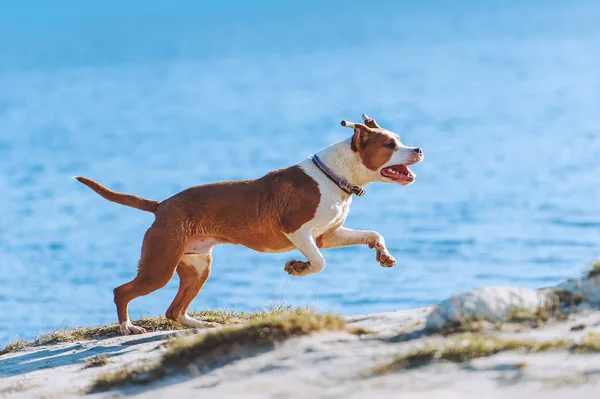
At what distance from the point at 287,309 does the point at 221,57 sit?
96.4 metres

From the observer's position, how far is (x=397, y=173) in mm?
12156

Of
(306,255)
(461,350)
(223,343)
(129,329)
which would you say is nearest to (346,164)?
(306,255)

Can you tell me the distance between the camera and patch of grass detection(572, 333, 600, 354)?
8.23 metres

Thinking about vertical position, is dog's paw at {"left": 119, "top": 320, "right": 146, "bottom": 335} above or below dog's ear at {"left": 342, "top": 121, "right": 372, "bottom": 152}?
below

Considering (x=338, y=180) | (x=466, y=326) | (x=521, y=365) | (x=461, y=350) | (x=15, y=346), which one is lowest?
(x=521, y=365)

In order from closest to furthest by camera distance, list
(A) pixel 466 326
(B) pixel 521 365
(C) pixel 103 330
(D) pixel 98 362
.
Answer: (B) pixel 521 365 → (A) pixel 466 326 → (D) pixel 98 362 → (C) pixel 103 330

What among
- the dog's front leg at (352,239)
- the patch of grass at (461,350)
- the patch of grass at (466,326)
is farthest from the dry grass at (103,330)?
the patch of grass at (461,350)

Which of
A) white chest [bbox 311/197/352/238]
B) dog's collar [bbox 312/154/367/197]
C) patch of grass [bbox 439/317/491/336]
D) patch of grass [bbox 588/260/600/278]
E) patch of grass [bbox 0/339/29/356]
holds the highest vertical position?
dog's collar [bbox 312/154/367/197]

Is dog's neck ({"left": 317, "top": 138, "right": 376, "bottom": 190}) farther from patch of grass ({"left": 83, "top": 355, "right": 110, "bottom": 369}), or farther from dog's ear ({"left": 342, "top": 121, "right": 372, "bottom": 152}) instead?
patch of grass ({"left": 83, "top": 355, "right": 110, "bottom": 369})

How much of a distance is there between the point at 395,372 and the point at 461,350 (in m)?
0.47

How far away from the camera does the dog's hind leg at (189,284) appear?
12461mm

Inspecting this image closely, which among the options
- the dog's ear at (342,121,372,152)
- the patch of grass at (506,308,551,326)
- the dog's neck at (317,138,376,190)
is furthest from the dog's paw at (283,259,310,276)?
the patch of grass at (506,308,551,326)

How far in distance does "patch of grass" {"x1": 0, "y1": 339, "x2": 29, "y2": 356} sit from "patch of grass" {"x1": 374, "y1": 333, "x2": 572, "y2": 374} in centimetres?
536

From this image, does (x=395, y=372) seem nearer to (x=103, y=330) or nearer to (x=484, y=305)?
(x=484, y=305)
